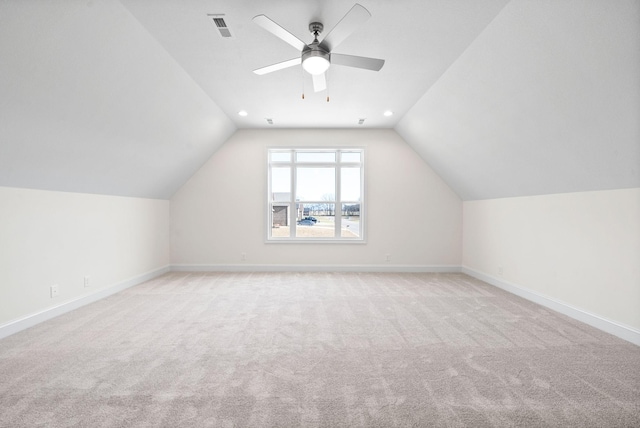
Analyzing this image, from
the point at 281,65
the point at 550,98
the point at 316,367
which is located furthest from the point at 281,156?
the point at 316,367

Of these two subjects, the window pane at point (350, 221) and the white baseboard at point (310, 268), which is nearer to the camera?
the white baseboard at point (310, 268)

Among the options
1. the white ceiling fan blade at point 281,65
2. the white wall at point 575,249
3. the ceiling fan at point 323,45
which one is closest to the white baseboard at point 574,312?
the white wall at point 575,249

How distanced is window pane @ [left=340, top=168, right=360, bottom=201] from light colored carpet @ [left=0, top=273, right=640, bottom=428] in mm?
2736

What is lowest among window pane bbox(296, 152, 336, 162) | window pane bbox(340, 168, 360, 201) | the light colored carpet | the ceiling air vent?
Result: the light colored carpet

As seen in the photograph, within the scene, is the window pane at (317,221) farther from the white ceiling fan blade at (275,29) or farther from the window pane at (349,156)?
the white ceiling fan blade at (275,29)

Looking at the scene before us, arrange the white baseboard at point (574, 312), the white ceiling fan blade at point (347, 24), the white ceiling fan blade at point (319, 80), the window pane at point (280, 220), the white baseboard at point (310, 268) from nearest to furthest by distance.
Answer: the white ceiling fan blade at point (347, 24) → the white baseboard at point (574, 312) → the white ceiling fan blade at point (319, 80) → the white baseboard at point (310, 268) → the window pane at point (280, 220)

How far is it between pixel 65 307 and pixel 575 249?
19.3ft

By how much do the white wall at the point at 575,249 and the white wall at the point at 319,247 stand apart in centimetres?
112

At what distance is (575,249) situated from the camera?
3514 millimetres

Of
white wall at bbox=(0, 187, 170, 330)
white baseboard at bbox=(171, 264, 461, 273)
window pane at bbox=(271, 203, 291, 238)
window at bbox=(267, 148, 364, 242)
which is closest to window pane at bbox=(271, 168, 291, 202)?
window at bbox=(267, 148, 364, 242)

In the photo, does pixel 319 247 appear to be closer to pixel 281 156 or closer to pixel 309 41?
pixel 281 156

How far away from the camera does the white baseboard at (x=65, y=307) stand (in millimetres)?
2934

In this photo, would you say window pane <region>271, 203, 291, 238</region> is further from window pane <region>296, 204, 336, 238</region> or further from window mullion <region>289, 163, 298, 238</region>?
window pane <region>296, 204, 336, 238</region>

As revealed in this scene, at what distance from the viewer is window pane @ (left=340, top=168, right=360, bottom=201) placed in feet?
20.6
